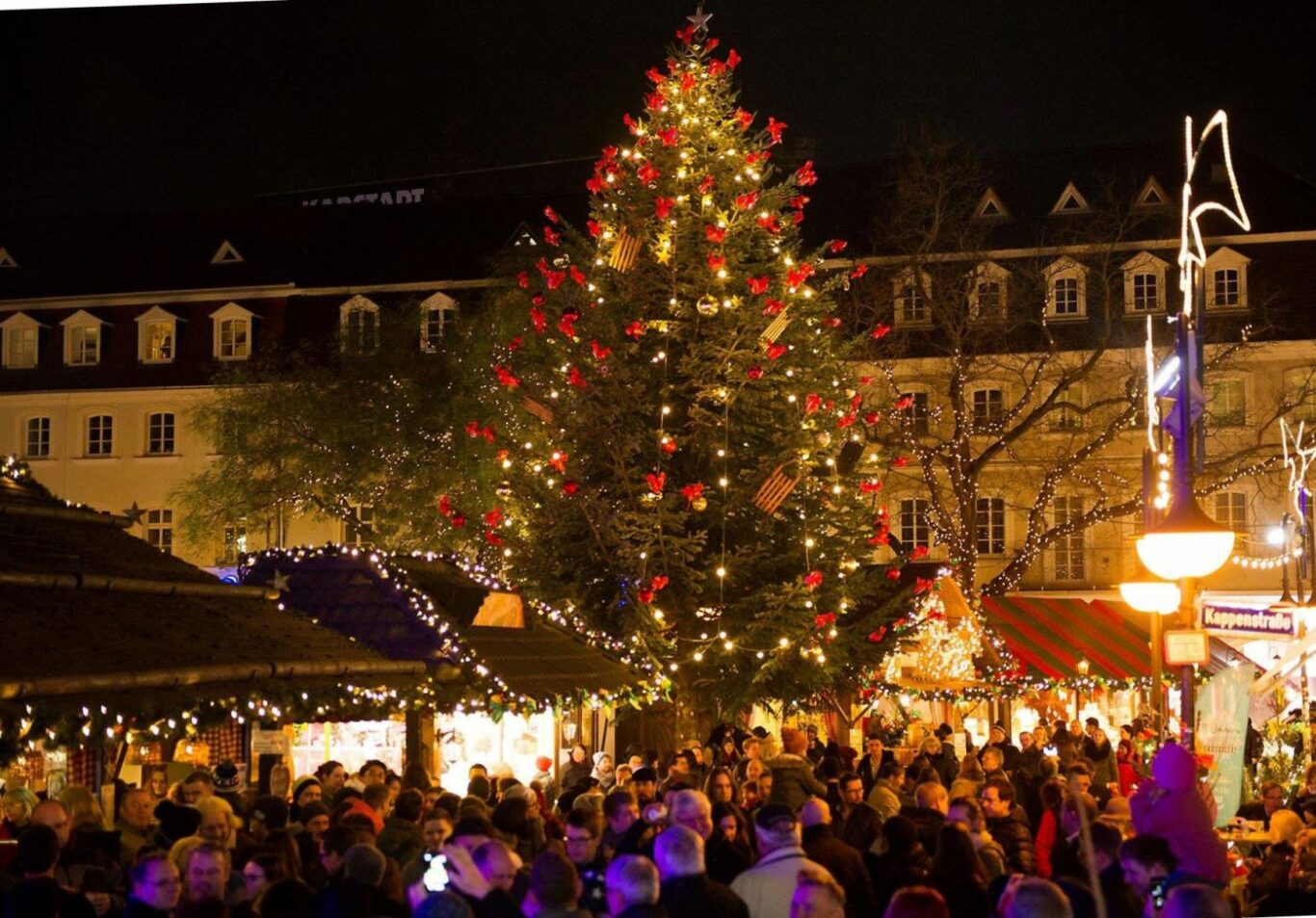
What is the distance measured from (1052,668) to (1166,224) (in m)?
A: 16.5

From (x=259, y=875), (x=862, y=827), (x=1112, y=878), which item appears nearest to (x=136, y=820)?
(x=259, y=875)

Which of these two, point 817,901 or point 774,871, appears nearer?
point 817,901

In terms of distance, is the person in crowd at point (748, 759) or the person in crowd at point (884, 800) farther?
the person in crowd at point (748, 759)

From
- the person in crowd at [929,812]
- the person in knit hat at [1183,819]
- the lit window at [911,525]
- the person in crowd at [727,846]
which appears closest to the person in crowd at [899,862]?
the person in crowd at [727,846]

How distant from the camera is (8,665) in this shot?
10.3 meters

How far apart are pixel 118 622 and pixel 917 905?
7.38 m

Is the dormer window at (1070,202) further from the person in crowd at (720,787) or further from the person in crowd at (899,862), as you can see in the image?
the person in crowd at (899,862)

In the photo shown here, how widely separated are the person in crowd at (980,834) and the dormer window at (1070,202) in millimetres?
40624

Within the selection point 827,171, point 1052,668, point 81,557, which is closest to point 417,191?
point 827,171

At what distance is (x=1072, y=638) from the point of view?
3591 centimetres

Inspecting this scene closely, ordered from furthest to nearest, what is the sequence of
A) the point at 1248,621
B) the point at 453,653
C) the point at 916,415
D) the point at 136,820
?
the point at 916,415 < the point at 453,653 < the point at 1248,621 < the point at 136,820

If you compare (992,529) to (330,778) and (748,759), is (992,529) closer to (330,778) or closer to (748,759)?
(748,759)

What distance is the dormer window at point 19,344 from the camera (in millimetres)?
51438

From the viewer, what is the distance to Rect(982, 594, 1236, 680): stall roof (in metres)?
34.5
